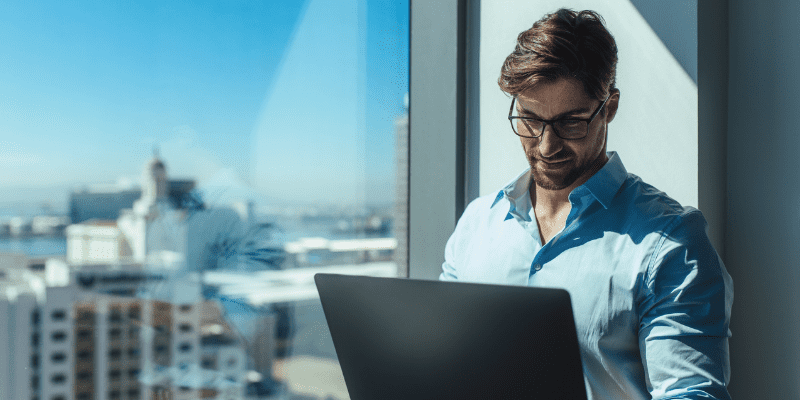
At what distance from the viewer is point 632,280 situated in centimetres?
102

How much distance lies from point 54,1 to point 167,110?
302 millimetres

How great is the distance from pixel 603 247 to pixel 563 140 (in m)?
0.22

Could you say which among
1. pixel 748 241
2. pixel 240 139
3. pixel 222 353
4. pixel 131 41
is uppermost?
pixel 131 41

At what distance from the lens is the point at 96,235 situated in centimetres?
122

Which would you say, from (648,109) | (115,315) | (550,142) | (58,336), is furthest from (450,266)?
(58,336)

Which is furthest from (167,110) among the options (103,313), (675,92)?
(675,92)

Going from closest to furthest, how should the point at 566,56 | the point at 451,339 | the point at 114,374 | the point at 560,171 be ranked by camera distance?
1. the point at 451,339
2. the point at 566,56
3. the point at 560,171
4. the point at 114,374

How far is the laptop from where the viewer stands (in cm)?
65

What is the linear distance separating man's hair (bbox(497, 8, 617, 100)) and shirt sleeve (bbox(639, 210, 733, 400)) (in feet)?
1.02

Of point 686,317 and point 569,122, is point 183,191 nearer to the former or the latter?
point 569,122

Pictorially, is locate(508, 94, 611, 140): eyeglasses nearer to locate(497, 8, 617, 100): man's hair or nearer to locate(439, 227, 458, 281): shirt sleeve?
locate(497, 8, 617, 100): man's hair

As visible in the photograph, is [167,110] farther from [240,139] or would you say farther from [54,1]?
[54,1]

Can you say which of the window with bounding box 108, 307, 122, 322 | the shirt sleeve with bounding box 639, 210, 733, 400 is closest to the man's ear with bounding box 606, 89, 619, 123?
the shirt sleeve with bounding box 639, 210, 733, 400

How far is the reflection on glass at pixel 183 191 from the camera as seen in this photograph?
1164mm
